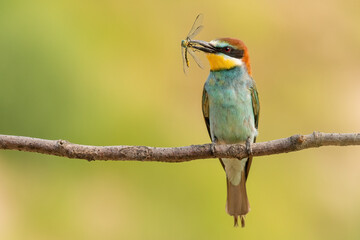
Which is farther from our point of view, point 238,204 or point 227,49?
point 238,204

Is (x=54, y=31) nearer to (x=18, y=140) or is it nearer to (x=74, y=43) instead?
(x=74, y=43)

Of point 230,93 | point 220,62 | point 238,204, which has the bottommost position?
point 238,204

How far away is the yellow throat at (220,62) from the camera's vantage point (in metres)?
1.83

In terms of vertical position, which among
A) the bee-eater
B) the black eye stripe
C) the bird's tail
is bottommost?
the bird's tail

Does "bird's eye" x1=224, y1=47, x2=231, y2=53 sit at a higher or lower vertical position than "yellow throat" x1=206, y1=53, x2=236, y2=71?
higher

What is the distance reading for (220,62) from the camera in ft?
6.01

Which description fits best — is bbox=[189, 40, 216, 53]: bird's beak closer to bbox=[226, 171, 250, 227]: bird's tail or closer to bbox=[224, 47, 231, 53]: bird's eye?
bbox=[224, 47, 231, 53]: bird's eye

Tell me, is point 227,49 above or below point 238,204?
above

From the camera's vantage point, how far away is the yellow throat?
5.99ft

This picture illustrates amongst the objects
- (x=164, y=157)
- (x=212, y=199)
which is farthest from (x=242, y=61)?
(x=212, y=199)

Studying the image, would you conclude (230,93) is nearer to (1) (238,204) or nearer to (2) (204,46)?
(2) (204,46)

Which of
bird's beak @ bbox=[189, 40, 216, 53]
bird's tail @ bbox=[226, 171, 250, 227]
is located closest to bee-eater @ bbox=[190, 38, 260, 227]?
bird's beak @ bbox=[189, 40, 216, 53]

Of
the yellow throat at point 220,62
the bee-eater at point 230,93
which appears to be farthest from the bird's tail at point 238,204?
the yellow throat at point 220,62

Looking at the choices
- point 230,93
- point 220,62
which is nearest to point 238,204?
point 230,93
